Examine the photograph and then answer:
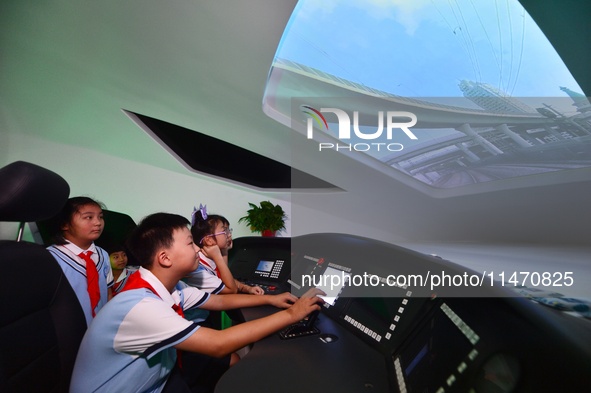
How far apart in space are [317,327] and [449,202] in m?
7.21

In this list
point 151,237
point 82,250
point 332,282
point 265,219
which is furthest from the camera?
point 265,219

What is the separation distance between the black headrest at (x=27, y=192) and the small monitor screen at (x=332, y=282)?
1.13m

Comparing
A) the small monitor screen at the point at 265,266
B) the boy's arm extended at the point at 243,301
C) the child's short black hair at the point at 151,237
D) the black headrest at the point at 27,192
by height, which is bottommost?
the boy's arm extended at the point at 243,301

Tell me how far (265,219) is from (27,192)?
4.79m

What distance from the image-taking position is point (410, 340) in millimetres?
932

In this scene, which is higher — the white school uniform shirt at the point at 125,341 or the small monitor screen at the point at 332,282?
the small monitor screen at the point at 332,282

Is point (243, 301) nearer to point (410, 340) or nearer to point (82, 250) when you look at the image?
point (410, 340)

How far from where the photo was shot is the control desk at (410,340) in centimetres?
54

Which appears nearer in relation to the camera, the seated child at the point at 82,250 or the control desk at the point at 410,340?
the control desk at the point at 410,340

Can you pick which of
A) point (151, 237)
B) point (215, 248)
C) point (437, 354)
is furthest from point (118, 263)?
point (437, 354)

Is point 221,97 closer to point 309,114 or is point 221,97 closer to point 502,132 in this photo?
point 309,114

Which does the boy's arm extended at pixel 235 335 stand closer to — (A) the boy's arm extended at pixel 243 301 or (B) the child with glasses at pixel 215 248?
(A) the boy's arm extended at pixel 243 301

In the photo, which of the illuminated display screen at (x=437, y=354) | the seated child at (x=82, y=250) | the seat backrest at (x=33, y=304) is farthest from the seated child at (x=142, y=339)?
the seated child at (x=82, y=250)

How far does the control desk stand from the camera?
543mm
